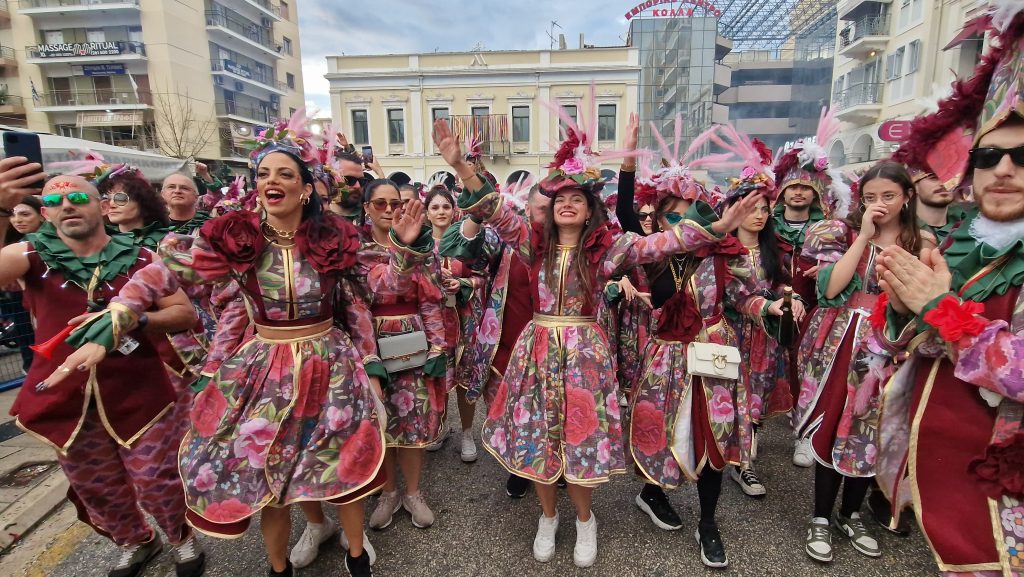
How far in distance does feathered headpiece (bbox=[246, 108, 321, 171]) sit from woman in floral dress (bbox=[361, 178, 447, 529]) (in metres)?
0.63

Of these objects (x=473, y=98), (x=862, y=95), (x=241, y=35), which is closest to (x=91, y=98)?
(x=241, y=35)

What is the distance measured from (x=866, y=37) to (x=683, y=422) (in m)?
26.6

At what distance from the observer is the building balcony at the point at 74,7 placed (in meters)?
26.7

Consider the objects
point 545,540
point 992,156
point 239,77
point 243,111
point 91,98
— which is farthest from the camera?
point 243,111

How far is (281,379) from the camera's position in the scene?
2.20 metres

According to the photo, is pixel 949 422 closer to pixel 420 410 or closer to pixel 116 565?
pixel 420 410

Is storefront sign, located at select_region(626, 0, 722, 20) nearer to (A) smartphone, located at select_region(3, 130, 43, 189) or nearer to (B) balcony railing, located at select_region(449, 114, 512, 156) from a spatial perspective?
(B) balcony railing, located at select_region(449, 114, 512, 156)

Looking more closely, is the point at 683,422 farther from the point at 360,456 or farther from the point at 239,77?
the point at 239,77

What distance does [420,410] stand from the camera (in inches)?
119

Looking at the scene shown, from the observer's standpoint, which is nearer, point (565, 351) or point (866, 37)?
point (565, 351)

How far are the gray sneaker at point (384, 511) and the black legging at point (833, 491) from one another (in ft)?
8.38

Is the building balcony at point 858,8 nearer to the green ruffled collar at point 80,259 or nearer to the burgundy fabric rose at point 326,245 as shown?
the burgundy fabric rose at point 326,245

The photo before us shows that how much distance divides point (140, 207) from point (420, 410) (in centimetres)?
235

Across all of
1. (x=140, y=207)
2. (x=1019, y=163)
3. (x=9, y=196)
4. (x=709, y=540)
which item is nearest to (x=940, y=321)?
(x=1019, y=163)
